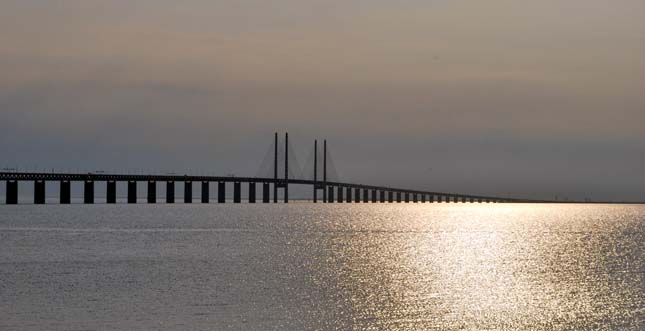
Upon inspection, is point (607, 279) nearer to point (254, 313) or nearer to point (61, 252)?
point (254, 313)

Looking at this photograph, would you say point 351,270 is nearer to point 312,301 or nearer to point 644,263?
point 312,301

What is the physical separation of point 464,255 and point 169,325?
147ft

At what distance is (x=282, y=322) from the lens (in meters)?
40.5

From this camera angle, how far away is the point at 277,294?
164 feet

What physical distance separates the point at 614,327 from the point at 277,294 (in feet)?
53.6

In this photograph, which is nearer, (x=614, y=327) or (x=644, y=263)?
(x=614, y=327)

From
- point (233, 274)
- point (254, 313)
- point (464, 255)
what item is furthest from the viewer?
point (464, 255)

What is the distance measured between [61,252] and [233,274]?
22.2 meters

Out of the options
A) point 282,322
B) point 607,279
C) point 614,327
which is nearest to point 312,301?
point 282,322

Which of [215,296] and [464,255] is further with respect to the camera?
[464,255]

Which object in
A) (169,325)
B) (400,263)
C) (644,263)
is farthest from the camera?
(644,263)

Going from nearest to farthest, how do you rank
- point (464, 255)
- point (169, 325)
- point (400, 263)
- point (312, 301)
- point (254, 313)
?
point (169, 325) < point (254, 313) < point (312, 301) < point (400, 263) < point (464, 255)

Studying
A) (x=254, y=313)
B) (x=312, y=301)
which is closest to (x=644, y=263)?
(x=312, y=301)

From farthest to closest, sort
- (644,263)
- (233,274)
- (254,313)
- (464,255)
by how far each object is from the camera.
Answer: (464,255)
(644,263)
(233,274)
(254,313)
